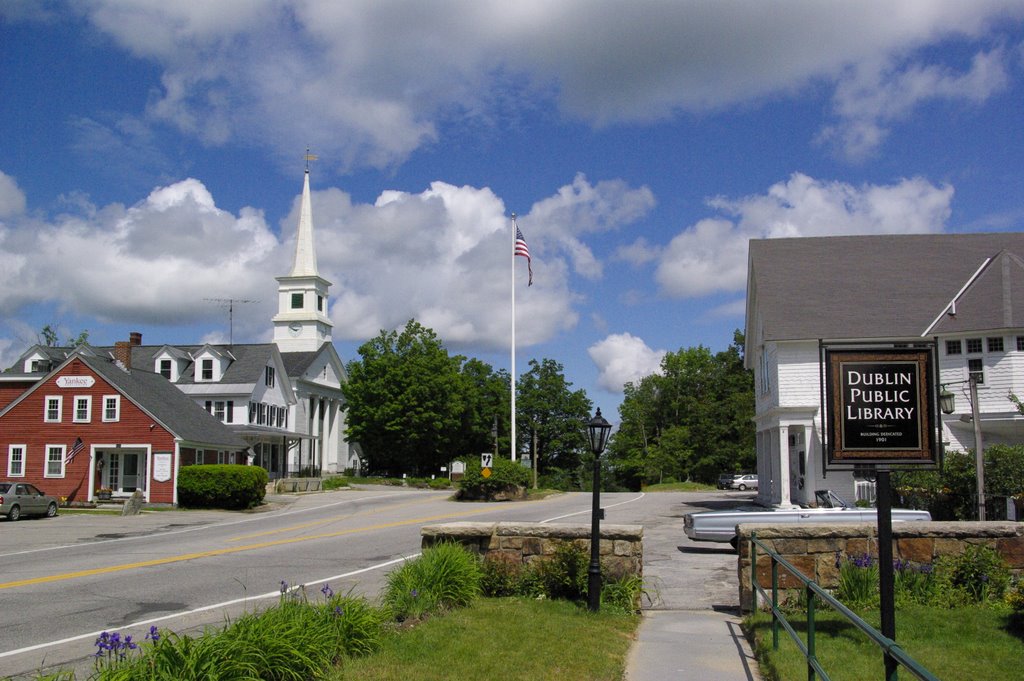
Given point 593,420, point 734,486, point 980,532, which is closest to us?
point 980,532

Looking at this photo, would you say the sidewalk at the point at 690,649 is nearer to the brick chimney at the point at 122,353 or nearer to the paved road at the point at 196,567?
the paved road at the point at 196,567

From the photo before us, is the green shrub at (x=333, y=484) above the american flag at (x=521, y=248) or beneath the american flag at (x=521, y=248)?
beneath

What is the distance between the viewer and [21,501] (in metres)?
31.6

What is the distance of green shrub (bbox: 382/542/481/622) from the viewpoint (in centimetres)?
933

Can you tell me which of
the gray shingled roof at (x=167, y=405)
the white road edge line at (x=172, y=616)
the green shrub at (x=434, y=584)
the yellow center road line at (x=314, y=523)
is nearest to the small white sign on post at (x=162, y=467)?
the gray shingled roof at (x=167, y=405)

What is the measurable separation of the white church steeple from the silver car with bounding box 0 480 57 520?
3836 cm

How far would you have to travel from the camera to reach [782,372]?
32188mm

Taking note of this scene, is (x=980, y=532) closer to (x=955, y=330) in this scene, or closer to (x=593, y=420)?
(x=593, y=420)

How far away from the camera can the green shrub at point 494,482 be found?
4462 centimetres

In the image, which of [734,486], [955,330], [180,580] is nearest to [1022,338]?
[955,330]

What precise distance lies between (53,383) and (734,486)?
45.7 meters

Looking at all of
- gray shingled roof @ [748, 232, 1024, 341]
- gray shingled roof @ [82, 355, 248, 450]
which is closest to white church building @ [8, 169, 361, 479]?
gray shingled roof @ [82, 355, 248, 450]

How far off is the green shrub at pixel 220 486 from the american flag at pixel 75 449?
561 centimetres

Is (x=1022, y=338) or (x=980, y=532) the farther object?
(x=1022, y=338)
